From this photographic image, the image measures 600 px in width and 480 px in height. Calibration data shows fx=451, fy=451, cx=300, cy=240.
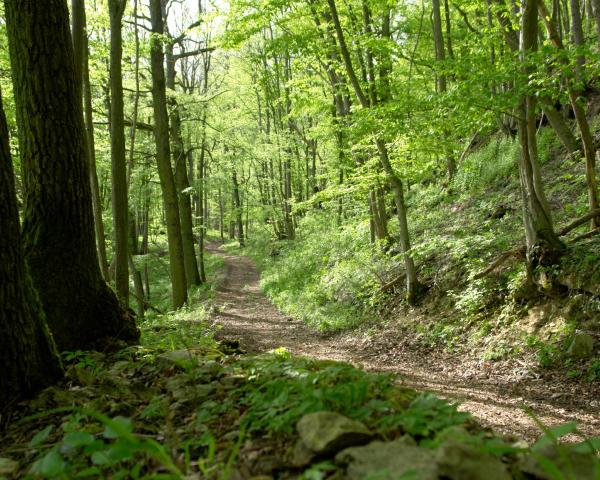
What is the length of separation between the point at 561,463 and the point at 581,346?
15.3 feet

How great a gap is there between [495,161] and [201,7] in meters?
17.0

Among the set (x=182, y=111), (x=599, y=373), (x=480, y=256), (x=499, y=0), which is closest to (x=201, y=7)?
(x=182, y=111)

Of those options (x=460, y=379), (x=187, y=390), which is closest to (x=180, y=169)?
(x=460, y=379)

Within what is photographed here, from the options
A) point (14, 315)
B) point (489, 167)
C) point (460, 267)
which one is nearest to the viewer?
point (14, 315)

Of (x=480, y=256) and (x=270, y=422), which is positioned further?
(x=480, y=256)

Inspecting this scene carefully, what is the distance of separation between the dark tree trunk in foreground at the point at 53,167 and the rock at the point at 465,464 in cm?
393

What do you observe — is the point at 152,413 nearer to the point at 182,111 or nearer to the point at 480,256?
the point at 480,256

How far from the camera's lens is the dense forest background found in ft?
14.5

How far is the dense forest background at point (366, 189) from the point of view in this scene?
174 inches

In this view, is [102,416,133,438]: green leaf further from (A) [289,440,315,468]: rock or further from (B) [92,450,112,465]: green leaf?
(A) [289,440,315,468]: rock

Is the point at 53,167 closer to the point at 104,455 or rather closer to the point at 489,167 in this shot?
the point at 104,455

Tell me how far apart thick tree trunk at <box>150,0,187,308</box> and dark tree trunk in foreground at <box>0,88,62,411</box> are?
8.93 meters

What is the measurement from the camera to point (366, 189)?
31.6 ft

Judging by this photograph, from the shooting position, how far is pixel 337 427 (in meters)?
2.04
